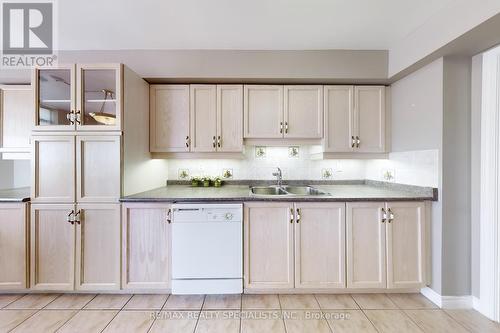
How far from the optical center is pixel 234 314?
1.91 meters

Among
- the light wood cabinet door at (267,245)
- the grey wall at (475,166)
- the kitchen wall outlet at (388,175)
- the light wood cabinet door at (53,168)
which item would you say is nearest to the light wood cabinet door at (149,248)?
the light wood cabinet door at (53,168)

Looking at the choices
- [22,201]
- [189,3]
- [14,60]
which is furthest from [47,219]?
[189,3]

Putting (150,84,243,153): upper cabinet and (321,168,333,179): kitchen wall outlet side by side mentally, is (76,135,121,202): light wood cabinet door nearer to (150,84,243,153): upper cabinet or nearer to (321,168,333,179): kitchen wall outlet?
(150,84,243,153): upper cabinet

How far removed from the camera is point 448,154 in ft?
6.47

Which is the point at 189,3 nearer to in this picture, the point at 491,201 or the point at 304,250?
the point at 304,250

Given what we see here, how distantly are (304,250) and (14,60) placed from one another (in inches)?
136

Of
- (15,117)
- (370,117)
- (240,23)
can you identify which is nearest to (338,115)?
(370,117)

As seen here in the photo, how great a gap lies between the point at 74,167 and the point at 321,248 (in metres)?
2.28

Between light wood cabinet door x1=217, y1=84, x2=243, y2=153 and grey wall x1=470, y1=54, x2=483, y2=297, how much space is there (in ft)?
6.68

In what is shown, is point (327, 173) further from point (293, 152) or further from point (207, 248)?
point (207, 248)

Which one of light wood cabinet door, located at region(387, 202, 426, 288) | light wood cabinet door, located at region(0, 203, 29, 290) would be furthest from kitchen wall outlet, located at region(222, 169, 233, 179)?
light wood cabinet door, located at region(0, 203, 29, 290)

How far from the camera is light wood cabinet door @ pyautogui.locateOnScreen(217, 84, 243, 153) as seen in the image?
8.38 feet

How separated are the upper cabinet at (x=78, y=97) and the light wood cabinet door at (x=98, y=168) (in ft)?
0.37

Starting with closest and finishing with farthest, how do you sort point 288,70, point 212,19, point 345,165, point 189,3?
point 189,3
point 212,19
point 288,70
point 345,165
